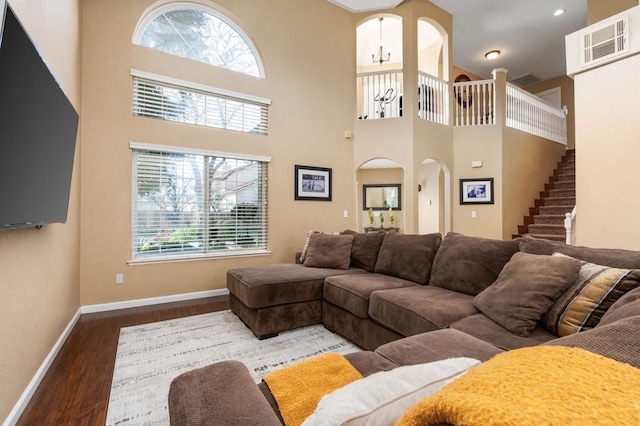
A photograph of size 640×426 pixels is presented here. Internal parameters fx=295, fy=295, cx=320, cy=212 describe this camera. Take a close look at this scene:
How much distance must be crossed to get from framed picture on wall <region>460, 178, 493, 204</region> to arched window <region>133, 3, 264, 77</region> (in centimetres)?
462

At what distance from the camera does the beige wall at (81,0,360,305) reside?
→ 344 centimetres

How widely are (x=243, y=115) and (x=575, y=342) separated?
14.8 ft

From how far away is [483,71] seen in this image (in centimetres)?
834

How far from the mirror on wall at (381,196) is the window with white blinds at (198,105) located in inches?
193

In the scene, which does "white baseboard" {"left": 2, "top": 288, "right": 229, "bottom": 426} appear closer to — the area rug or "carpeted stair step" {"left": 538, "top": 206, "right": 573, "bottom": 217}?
the area rug

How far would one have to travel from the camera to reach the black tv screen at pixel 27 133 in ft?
4.25

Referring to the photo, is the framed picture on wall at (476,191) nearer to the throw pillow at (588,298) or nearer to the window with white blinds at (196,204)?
the window with white blinds at (196,204)

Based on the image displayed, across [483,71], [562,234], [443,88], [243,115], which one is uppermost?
[483,71]

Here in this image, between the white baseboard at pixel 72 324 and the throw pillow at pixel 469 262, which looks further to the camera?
the throw pillow at pixel 469 262

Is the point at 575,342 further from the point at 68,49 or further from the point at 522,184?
the point at 522,184

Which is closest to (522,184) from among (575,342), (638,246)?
(638,246)

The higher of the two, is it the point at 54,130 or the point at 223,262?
the point at 54,130

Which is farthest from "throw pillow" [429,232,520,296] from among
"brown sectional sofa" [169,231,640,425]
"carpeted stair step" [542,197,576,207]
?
"carpeted stair step" [542,197,576,207]

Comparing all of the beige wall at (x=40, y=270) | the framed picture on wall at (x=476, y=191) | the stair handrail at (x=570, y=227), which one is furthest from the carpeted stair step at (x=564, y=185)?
the beige wall at (x=40, y=270)
